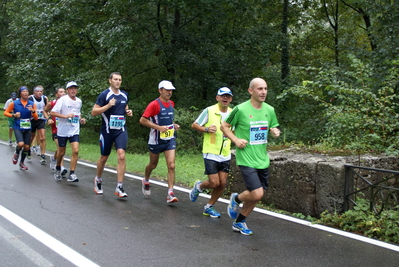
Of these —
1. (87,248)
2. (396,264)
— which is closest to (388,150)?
(396,264)

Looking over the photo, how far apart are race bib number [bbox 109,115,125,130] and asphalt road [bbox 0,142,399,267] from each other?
1.21 m

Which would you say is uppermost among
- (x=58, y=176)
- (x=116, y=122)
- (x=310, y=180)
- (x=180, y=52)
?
(x=180, y=52)

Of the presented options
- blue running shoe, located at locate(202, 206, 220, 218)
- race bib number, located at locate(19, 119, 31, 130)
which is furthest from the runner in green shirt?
race bib number, located at locate(19, 119, 31, 130)

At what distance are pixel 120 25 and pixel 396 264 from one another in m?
15.2

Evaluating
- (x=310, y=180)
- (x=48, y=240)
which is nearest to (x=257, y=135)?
(x=310, y=180)

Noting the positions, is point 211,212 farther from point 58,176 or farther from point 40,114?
point 40,114

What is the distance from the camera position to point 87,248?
195 inches

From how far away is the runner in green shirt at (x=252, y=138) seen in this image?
5555mm

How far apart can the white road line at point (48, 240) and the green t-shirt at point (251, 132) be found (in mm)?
2213

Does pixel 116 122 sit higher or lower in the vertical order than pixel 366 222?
higher

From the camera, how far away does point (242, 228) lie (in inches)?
226

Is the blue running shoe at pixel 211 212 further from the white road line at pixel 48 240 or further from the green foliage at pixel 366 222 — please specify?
the white road line at pixel 48 240

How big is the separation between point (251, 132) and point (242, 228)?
4.04ft

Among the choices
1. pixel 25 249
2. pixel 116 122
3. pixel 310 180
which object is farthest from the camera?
pixel 116 122
